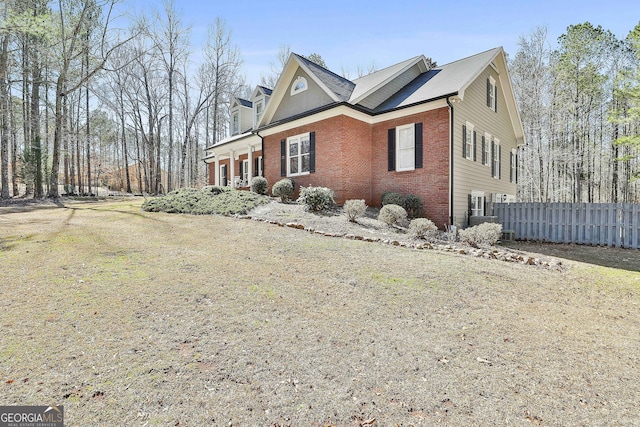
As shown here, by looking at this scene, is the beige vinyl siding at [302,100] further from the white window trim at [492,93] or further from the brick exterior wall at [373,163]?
the white window trim at [492,93]

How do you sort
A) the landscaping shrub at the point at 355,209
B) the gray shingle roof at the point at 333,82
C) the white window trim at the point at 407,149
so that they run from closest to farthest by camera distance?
the landscaping shrub at the point at 355,209, the white window trim at the point at 407,149, the gray shingle roof at the point at 333,82

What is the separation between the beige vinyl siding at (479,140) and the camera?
1120 cm

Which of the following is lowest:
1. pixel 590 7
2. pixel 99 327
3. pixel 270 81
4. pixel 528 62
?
pixel 99 327

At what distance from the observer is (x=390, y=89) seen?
13727mm

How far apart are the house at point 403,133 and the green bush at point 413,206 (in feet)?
1.28

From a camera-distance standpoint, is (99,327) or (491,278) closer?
(99,327)

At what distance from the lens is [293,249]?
21.4 feet

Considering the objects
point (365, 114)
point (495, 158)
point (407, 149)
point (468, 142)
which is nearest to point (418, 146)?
point (407, 149)

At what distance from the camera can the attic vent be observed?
47.7ft

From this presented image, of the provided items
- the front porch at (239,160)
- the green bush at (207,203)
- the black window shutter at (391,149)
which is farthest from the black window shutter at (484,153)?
the front porch at (239,160)

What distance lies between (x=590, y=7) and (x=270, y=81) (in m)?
25.1

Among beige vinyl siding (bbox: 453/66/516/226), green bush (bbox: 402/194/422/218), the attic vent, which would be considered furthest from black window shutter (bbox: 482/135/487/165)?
the attic vent

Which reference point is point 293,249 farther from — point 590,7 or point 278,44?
point 278,44

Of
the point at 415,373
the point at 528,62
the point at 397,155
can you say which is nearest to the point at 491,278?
the point at 415,373
